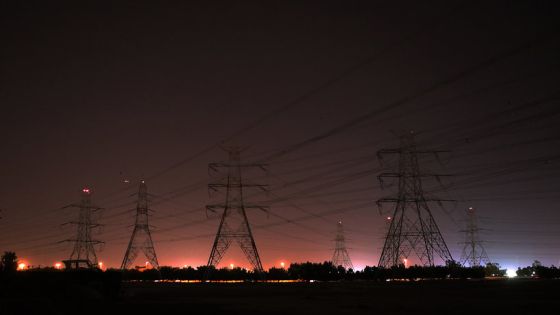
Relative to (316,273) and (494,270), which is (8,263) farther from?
(494,270)

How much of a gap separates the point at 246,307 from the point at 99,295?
9741 mm

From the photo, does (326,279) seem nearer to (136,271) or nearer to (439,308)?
(136,271)

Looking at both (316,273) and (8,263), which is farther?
(316,273)

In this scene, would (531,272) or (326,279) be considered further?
(531,272)

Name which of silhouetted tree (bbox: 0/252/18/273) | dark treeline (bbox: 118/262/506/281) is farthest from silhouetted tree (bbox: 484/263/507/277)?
silhouetted tree (bbox: 0/252/18/273)

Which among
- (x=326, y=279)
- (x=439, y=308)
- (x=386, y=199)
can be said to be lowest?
(x=439, y=308)

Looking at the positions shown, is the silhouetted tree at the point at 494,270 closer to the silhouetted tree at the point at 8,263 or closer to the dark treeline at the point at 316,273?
the dark treeline at the point at 316,273

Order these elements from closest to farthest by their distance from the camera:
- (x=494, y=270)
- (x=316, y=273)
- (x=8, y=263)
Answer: (x=8, y=263), (x=316, y=273), (x=494, y=270)

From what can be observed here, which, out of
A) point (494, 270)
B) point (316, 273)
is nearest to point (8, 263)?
point (316, 273)

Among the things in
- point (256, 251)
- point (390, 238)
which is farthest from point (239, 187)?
point (390, 238)

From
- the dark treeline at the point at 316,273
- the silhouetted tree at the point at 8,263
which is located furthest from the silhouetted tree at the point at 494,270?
the silhouetted tree at the point at 8,263

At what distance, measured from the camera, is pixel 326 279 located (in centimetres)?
6366

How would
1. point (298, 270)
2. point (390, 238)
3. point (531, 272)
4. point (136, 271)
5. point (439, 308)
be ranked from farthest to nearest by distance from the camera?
point (531, 272), point (136, 271), point (298, 270), point (390, 238), point (439, 308)

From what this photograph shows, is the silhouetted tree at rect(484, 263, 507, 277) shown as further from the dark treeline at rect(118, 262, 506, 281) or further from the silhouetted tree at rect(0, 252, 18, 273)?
the silhouetted tree at rect(0, 252, 18, 273)
